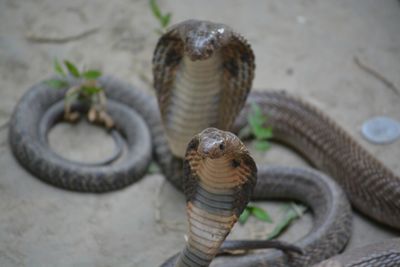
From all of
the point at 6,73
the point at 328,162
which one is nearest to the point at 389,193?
the point at 328,162

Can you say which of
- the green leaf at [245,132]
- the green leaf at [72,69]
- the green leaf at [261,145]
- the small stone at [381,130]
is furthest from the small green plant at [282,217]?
the green leaf at [72,69]

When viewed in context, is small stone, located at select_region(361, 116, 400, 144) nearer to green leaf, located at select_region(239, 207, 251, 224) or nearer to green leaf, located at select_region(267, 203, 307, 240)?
green leaf, located at select_region(267, 203, 307, 240)

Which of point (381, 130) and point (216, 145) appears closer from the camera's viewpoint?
point (216, 145)

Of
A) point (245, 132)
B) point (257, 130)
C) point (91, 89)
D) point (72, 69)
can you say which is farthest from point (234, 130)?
point (72, 69)

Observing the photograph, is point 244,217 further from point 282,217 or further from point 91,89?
point 91,89

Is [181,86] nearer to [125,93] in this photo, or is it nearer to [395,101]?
[125,93]

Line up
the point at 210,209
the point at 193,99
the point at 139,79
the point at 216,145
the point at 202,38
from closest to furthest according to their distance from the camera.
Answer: the point at 216,145
the point at 210,209
the point at 202,38
the point at 193,99
the point at 139,79

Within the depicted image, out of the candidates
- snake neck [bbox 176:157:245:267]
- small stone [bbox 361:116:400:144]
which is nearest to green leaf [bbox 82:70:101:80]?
snake neck [bbox 176:157:245:267]
